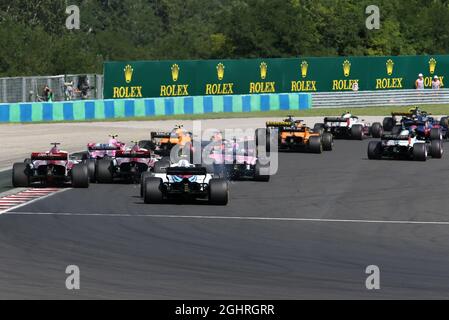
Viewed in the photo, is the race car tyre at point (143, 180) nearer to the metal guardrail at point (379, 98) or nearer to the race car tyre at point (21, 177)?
the race car tyre at point (21, 177)

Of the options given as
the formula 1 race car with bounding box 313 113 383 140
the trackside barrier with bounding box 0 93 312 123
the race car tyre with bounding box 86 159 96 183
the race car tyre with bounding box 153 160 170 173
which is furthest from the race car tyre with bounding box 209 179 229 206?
the trackside barrier with bounding box 0 93 312 123

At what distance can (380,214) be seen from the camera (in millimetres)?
23953

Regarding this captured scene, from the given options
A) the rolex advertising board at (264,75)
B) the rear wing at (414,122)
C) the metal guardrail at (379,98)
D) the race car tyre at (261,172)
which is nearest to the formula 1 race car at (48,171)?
the race car tyre at (261,172)

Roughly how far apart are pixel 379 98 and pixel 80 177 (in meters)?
38.7

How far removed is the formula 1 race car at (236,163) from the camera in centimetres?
2919

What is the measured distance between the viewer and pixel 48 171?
27.4m

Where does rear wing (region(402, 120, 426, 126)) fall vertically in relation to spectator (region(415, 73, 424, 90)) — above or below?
below

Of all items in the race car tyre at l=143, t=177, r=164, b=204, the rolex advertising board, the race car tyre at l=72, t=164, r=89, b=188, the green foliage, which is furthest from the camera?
the green foliage

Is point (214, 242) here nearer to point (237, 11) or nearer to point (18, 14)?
point (237, 11)

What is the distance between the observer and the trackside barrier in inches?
1998

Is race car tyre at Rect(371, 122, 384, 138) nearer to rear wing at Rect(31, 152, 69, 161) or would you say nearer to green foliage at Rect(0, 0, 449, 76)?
rear wing at Rect(31, 152, 69, 161)

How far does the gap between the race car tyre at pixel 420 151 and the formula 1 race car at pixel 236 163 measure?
646cm

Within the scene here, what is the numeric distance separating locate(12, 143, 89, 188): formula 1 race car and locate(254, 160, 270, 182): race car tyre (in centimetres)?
429
